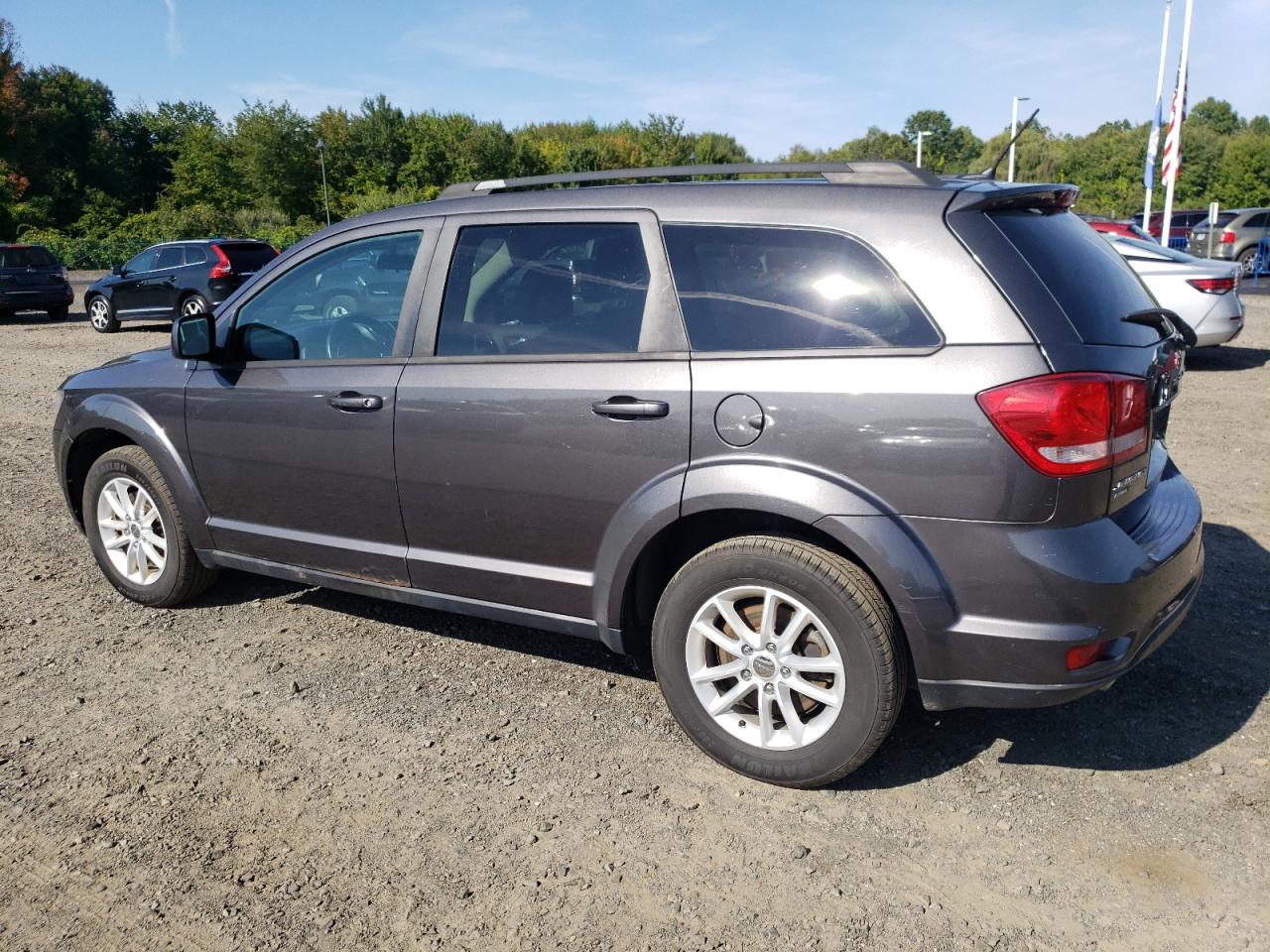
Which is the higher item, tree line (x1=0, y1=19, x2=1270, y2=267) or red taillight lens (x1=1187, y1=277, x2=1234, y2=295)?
tree line (x1=0, y1=19, x2=1270, y2=267)

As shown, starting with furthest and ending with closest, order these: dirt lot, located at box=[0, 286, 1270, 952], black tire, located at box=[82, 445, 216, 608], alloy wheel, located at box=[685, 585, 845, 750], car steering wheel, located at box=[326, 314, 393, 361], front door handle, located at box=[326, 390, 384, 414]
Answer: black tire, located at box=[82, 445, 216, 608] < car steering wheel, located at box=[326, 314, 393, 361] < front door handle, located at box=[326, 390, 384, 414] < alloy wheel, located at box=[685, 585, 845, 750] < dirt lot, located at box=[0, 286, 1270, 952]

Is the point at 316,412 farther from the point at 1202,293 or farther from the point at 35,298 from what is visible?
the point at 35,298

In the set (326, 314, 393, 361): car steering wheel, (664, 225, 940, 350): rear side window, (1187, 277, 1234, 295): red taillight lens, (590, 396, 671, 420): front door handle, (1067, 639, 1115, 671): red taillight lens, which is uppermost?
(664, 225, 940, 350): rear side window

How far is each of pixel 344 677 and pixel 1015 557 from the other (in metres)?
2.64

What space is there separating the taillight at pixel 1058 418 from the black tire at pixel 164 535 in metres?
3.58

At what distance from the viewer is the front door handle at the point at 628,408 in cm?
325

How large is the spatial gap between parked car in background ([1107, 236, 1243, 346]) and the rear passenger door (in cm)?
976

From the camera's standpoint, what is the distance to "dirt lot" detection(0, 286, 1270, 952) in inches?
104

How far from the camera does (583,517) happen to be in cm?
346

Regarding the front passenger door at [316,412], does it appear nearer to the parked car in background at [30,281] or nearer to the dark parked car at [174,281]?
the dark parked car at [174,281]

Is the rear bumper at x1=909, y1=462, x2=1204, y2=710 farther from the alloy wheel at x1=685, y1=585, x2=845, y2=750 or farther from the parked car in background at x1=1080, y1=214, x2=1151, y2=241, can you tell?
the parked car in background at x1=1080, y1=214, x2=1151, y2=241

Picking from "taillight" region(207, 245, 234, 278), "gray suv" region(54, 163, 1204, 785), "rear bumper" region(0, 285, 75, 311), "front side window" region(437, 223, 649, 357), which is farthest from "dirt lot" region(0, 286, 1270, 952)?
"rear bumper" region(0, 285, 75, 311)

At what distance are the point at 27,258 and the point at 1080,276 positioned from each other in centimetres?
2313

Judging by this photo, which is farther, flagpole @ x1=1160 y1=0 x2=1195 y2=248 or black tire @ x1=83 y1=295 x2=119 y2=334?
flagpole @ x1=1160 y1=0 x2=1195 y2=248
